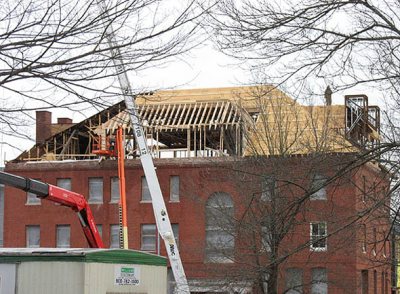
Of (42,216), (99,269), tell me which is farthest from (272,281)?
(42,216)

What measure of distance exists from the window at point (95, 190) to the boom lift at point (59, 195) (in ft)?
76.8

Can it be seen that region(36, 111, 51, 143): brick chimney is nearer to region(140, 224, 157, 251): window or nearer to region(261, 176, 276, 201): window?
region(261, 176, 276, 201): window

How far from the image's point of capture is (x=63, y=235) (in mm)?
56281

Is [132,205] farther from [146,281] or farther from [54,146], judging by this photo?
[146,281]

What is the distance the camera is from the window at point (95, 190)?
56.2 metres

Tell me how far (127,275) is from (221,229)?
740 inches

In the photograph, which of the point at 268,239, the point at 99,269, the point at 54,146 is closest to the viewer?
the point at 99,269

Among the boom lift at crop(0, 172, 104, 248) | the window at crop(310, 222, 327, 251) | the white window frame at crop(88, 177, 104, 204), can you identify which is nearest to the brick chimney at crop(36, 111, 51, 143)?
the boom lift at crop(0, 172, 104, 248)

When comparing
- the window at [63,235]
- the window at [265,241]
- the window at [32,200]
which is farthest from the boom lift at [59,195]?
the window at [32,200]

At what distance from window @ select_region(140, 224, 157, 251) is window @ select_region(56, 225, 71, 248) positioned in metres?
4.57

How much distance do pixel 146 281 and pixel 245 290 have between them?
1554cm

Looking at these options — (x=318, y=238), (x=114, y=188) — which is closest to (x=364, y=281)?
(x=114, y=188)

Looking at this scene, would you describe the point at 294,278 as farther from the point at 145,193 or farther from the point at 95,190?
the point at 95,190

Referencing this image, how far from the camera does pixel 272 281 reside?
34.7 m
